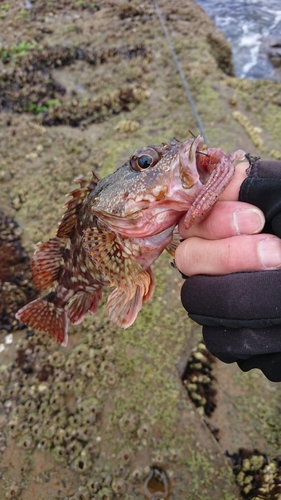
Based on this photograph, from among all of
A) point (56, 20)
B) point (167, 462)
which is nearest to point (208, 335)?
point (167, 462)

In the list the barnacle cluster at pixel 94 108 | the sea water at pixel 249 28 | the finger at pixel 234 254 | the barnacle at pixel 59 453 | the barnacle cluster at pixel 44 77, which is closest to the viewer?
the finger at pixel 234 254

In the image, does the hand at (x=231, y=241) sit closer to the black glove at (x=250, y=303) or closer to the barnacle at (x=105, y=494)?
the black glove at (x=250, y=303)

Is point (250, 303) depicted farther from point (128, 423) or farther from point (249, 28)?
point (249, 28)

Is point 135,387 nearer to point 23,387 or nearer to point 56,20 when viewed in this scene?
point 23,387

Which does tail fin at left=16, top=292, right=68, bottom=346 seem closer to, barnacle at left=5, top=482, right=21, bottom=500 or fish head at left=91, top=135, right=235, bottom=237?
barnacle at left=5, top=482, right=21, bottom=500

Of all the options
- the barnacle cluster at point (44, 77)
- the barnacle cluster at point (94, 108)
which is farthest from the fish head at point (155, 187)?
the barnacle cluster at point (44, 77)

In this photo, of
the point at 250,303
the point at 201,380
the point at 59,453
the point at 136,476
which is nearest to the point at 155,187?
the point at 250,303

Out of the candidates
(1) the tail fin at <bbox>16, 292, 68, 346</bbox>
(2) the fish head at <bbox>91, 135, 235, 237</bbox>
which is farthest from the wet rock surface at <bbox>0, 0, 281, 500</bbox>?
(2) the fish head at <bbox>91, 135, 235, 237</bbox>
